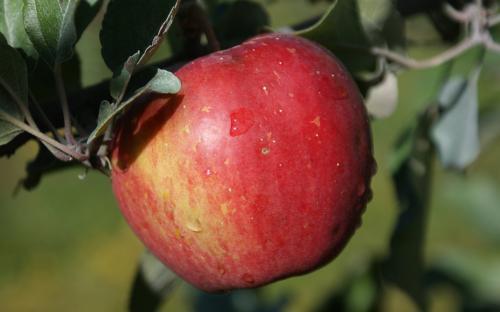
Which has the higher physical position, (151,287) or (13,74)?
(13,74)

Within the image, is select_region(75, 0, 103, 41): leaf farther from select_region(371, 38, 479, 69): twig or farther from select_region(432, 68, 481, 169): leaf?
select_region(432, 68, 481, 169): leaf

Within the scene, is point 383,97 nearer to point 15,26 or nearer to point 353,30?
point 353,30

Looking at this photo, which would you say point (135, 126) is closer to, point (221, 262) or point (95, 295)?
point (221, 262)

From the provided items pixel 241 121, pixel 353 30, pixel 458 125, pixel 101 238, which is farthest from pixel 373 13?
pixel 101 238

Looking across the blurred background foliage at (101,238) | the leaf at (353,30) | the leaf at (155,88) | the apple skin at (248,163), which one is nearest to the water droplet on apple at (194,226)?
the apple skin at (248,163)

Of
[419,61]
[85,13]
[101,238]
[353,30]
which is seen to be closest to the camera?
[85,13]

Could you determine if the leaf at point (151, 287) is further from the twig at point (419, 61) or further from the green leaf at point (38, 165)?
the twig at point (419, 61)

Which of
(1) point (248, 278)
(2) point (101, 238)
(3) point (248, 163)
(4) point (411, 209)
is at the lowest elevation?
(2) point (101, 238)
